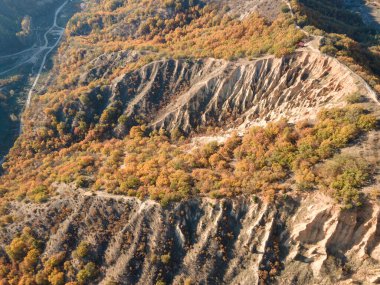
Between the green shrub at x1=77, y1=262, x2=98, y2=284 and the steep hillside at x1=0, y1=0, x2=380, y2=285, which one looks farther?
the green shrub at x1=77, y1=262, x2=98, y2=284

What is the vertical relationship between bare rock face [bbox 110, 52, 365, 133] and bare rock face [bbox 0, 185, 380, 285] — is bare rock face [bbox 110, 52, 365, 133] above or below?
above

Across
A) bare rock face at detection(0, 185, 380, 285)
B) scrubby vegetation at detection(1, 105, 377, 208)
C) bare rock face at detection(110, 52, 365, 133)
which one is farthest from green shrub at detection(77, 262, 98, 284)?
bare rock face at detection(110, 52, 365, 133)

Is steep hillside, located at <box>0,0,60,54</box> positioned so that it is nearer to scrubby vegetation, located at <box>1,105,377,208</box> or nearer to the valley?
the valley

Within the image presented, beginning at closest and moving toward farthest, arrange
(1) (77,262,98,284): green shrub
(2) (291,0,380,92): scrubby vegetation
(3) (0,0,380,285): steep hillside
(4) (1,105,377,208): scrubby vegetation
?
(3) (0,0,380,285): steep hillside → (4) (1,105,377,208): scrubby vegetation → (1) (77,262,98,284): green shrub → (2) (291,0,380,92): scrubby vegetation

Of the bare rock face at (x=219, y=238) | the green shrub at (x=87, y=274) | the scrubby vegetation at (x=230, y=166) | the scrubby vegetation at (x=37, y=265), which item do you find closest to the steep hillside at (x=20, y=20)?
the scrubby vegetation at (x=230, y=166)

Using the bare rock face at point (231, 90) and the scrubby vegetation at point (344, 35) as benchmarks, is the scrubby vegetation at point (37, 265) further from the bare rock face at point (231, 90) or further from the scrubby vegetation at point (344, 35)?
the scrubby vegetation at point (344, 35)

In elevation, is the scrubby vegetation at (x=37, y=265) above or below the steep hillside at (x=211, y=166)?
below

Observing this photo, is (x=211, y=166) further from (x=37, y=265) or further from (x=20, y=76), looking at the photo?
(x=20, y=76)

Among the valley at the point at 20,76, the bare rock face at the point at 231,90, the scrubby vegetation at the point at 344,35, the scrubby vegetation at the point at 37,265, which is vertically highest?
the scrubby vegetation at the point at 344,35

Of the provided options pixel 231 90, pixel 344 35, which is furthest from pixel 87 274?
pixel 344 35
